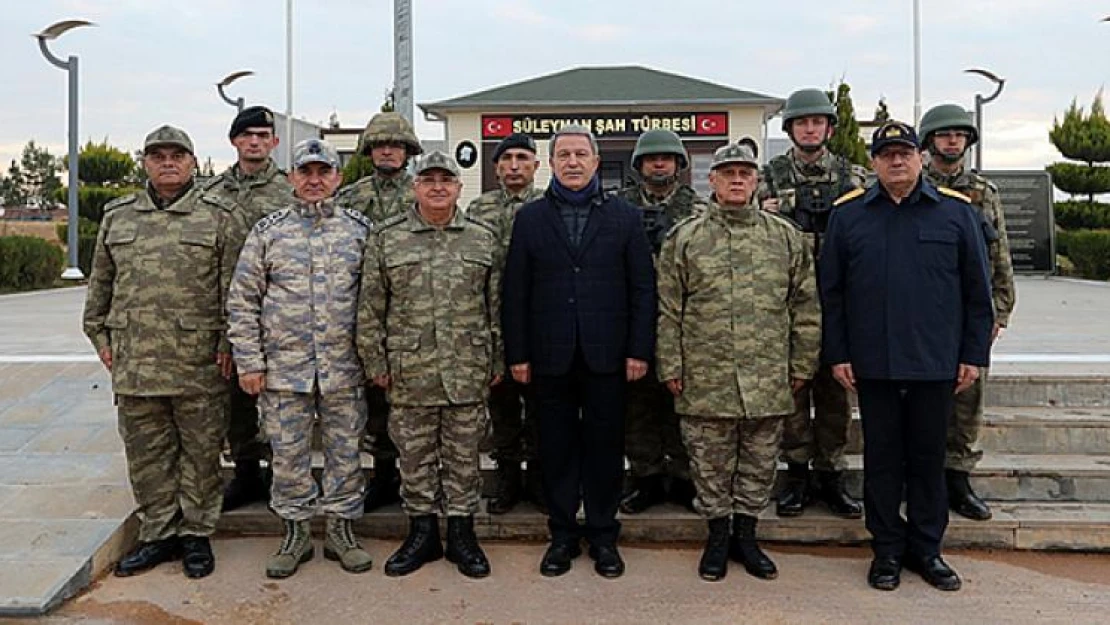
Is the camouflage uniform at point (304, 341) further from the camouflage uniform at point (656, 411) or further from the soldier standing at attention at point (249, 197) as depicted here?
the camouflage uniform at point (656, 411)

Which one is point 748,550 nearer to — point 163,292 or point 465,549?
point 465,549

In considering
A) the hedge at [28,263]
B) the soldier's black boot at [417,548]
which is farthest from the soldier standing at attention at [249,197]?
the hedge at [28,263]

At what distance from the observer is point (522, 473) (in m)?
4.31

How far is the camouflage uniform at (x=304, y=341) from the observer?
11.8 ft

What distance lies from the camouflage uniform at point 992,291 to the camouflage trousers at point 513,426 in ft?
5.98

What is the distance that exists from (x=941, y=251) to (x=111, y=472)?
376 cm

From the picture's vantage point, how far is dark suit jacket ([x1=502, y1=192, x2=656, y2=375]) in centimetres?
360

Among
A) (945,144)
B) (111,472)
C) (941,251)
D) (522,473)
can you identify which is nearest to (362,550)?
(522,473)

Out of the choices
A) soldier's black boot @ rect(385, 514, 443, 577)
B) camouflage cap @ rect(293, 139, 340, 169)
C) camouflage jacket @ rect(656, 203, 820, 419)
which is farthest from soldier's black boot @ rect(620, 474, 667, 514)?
camouflage cap @ rect(293, 139, 340, 169)

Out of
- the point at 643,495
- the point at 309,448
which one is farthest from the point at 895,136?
the point at 309,448

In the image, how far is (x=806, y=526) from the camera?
13.1ft

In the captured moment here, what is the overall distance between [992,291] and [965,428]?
595 millimetres

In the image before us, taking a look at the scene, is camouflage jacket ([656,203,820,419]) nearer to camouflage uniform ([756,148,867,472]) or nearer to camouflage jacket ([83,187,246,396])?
camouflage uniform ([756,148,867,472])

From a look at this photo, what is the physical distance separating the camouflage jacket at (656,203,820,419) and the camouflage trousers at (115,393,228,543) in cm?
184
